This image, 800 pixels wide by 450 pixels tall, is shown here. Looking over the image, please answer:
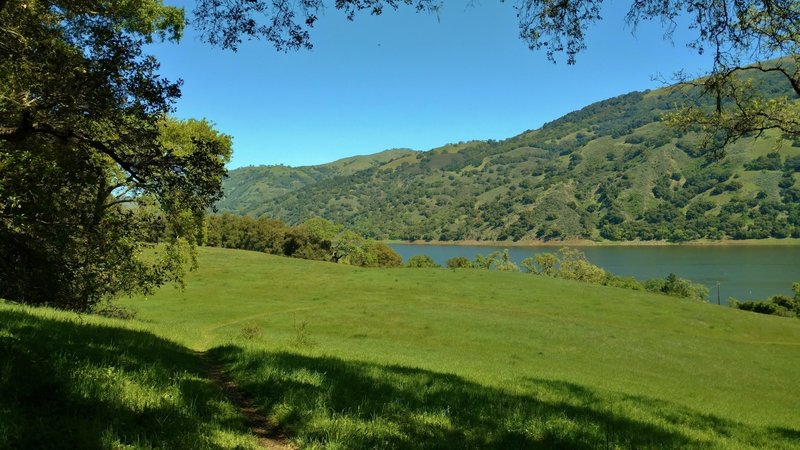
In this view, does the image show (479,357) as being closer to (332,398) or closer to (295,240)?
(332,398)

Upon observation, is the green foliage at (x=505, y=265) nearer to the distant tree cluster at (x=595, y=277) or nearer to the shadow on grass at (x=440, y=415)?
the distant tree cluster at (x=595, y=277)

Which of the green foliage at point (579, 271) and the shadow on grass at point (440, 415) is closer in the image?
the shadow on grass at point (440, 415)

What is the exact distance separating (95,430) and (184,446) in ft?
2.94

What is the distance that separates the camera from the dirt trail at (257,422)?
562cm

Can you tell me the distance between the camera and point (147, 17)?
13930mm

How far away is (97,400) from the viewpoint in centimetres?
548

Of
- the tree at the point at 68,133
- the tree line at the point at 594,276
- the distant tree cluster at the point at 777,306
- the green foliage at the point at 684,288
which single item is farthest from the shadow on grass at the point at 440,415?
the green foliage at the point at 684,288

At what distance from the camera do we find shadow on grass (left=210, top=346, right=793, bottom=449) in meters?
5.89

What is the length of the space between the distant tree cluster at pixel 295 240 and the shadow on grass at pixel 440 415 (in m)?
92.4

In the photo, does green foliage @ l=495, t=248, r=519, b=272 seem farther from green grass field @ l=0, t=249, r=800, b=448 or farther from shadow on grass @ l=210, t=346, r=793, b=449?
shadow on grass @ l=210, t=346, r=793, b=449

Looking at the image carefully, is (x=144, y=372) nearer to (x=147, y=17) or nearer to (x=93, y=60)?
(x=93, y=60)

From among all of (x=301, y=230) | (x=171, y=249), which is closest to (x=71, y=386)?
(x=171, y=249)

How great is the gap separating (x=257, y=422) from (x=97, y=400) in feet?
6.45

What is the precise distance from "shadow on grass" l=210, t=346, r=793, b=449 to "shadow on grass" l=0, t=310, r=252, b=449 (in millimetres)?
1069
